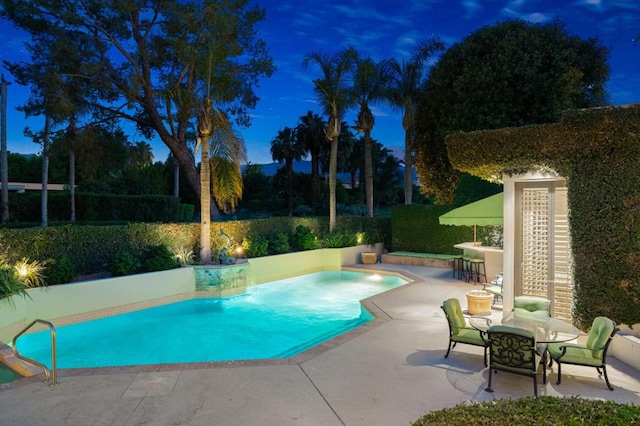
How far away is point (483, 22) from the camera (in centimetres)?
2625

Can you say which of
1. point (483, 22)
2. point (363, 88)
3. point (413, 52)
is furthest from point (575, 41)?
point (363, 88)

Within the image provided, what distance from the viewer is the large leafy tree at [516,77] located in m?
22.7

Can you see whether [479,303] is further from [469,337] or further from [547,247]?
[469,337]

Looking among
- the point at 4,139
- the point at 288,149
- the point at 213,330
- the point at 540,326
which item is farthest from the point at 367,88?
the point at 4,139

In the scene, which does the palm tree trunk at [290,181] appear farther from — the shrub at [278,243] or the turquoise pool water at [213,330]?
the turquoise pool water at [213,330]

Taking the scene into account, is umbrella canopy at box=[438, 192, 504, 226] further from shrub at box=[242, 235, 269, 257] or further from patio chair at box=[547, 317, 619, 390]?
shrub at box=[242, 235, 269, 257]

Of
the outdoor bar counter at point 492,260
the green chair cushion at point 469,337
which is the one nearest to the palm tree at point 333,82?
the outdoor bar counter at point 492,260

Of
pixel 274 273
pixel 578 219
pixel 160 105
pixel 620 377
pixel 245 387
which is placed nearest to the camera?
pixel 245 387

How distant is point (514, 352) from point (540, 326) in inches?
48.0

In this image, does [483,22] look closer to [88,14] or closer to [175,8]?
[175,8]

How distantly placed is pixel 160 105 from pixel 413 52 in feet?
46.0

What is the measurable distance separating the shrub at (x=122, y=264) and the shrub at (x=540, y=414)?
11.1m

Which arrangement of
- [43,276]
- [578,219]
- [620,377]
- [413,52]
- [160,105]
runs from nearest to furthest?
[620,377], [578,219], [43,276], [160,105], [413,52]

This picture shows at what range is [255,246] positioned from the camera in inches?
681
